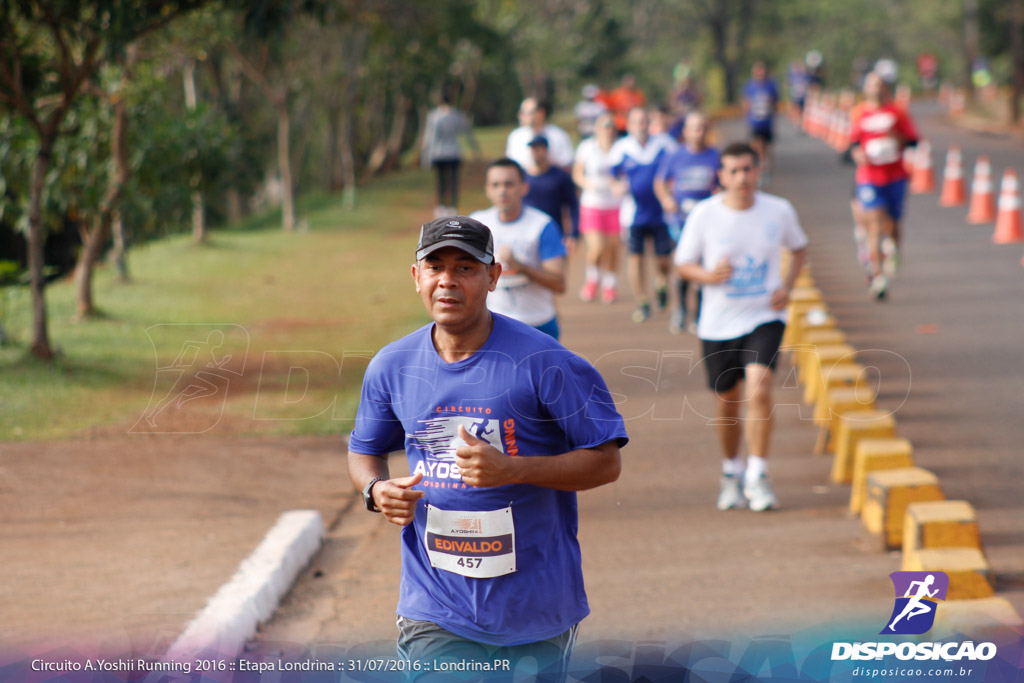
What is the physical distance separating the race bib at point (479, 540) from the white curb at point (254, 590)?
190 cm

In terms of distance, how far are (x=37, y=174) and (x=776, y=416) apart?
6333 millimetres

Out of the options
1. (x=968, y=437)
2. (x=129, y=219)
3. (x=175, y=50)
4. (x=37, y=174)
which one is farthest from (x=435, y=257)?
(x=175, y=50)

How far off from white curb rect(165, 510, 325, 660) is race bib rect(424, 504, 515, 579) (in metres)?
1.90

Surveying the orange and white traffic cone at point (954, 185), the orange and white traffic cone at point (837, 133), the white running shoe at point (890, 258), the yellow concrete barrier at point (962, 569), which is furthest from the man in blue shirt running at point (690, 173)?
the orange and white traffic cone at point (837, 133)

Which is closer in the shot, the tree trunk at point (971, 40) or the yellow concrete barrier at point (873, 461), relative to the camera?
the yellow concrete barrier at point (873, 461)

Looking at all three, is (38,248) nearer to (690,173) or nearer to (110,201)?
(110,201)

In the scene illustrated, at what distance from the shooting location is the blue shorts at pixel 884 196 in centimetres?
1232

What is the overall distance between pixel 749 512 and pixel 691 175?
455cm

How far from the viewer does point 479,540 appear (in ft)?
10.3

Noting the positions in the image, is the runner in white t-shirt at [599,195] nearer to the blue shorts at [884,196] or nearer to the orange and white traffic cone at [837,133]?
the blue shorts at [884,196]

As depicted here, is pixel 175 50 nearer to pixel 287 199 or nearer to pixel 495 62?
pixel 287 199

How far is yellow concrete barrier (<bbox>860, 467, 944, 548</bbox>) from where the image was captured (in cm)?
599

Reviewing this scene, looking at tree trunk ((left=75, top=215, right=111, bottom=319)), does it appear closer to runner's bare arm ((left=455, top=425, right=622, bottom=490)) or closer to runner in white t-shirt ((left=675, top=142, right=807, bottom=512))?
runner in white t-shirt ((left=675, top=142, right=807, bottom=512))

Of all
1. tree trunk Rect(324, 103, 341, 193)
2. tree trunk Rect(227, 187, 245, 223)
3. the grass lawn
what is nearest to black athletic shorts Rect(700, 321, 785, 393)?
the grass lawn
